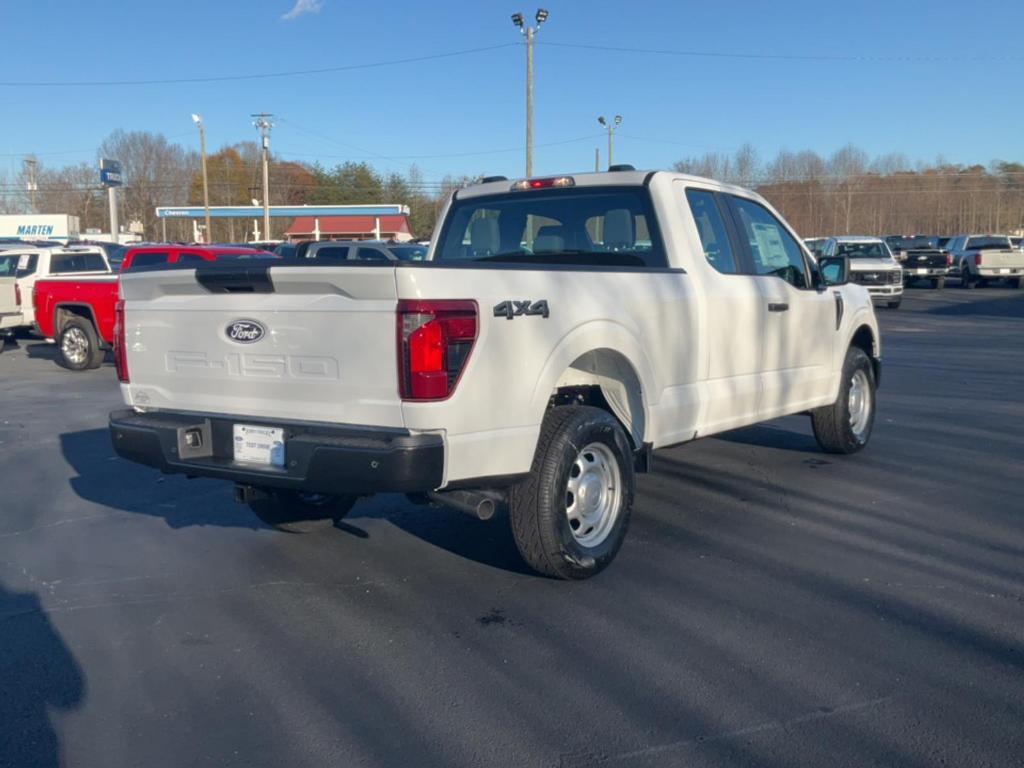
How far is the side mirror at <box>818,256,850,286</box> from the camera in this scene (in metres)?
7.72

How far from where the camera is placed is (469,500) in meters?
4.57

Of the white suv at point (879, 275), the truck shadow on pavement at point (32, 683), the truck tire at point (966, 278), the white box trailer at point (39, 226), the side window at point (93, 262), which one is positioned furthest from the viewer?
the white box trailer at point (39, 226)

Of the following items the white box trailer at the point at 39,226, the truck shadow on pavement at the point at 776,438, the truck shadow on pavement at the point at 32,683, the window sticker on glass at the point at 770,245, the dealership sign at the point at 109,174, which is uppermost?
the dealership sign at the point at 109,174

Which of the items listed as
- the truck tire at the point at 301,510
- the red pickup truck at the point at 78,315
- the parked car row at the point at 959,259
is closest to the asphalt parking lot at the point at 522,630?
the truck tire at the point at 301,510

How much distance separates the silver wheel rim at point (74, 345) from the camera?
50.5ft

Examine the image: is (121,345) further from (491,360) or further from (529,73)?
(529,73)

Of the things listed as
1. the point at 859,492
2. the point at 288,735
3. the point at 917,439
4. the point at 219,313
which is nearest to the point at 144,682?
the point at 288,735

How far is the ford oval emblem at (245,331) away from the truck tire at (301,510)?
1.32 m

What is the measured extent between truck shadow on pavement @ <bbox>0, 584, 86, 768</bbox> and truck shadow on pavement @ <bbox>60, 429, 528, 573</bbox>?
5.59ft

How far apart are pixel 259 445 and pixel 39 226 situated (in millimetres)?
65261

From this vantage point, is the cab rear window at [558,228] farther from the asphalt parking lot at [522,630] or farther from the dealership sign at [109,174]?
the dealership sign at [109,174]

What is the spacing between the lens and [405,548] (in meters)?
5.87

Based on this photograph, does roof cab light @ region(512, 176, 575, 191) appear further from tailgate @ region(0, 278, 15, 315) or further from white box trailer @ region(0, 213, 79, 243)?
white box trailer @ region(0, 213, 79, 243)

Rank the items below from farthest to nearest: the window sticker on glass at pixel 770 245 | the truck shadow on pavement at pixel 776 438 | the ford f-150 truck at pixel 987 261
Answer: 1. the ford f-150 truck at pixel 987 261
2. the truck shadow on pavement at pixel 776 438
3. the window sticker on glass at pixel 770 245
